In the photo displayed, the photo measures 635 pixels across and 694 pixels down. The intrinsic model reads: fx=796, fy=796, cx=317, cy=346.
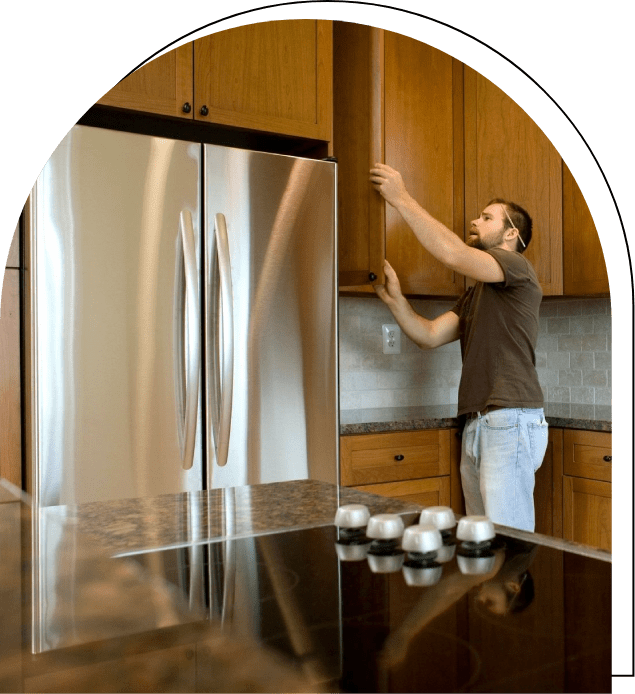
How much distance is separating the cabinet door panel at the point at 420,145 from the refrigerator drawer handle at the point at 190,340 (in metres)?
0.90

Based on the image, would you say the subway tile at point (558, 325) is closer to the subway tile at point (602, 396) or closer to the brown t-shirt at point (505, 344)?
the subway tile at point (602, 396)

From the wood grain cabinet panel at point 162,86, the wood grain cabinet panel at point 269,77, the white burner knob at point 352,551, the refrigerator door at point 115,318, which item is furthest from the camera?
the wood grain cabinet panel at point 269,77

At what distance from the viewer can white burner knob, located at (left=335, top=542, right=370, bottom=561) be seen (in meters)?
0.85

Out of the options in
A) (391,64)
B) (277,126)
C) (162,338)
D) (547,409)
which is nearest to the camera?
(162,338)

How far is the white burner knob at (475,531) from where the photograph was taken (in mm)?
864

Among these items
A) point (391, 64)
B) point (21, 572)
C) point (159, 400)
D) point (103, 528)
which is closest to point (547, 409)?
point (391, 64)

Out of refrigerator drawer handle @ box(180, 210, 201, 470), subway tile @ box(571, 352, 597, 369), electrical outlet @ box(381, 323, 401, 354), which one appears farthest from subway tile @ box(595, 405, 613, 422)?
refrigerator drawer handle @ box(180, 210, 201, 470)

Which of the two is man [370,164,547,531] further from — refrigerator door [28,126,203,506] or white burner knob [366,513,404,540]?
white burner knob [366,513,404,540]

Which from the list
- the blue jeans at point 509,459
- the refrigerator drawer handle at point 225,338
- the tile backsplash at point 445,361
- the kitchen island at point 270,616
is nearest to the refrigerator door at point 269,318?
the refrigerator drawer handle at point 225,338

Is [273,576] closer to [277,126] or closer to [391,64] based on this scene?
[277,126]

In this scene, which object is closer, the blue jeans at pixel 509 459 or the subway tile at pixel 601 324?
the blue jeans at pixel 509 459

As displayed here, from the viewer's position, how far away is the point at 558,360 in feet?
12.3

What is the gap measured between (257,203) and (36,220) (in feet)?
2.14

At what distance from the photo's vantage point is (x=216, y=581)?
0.80 meters
